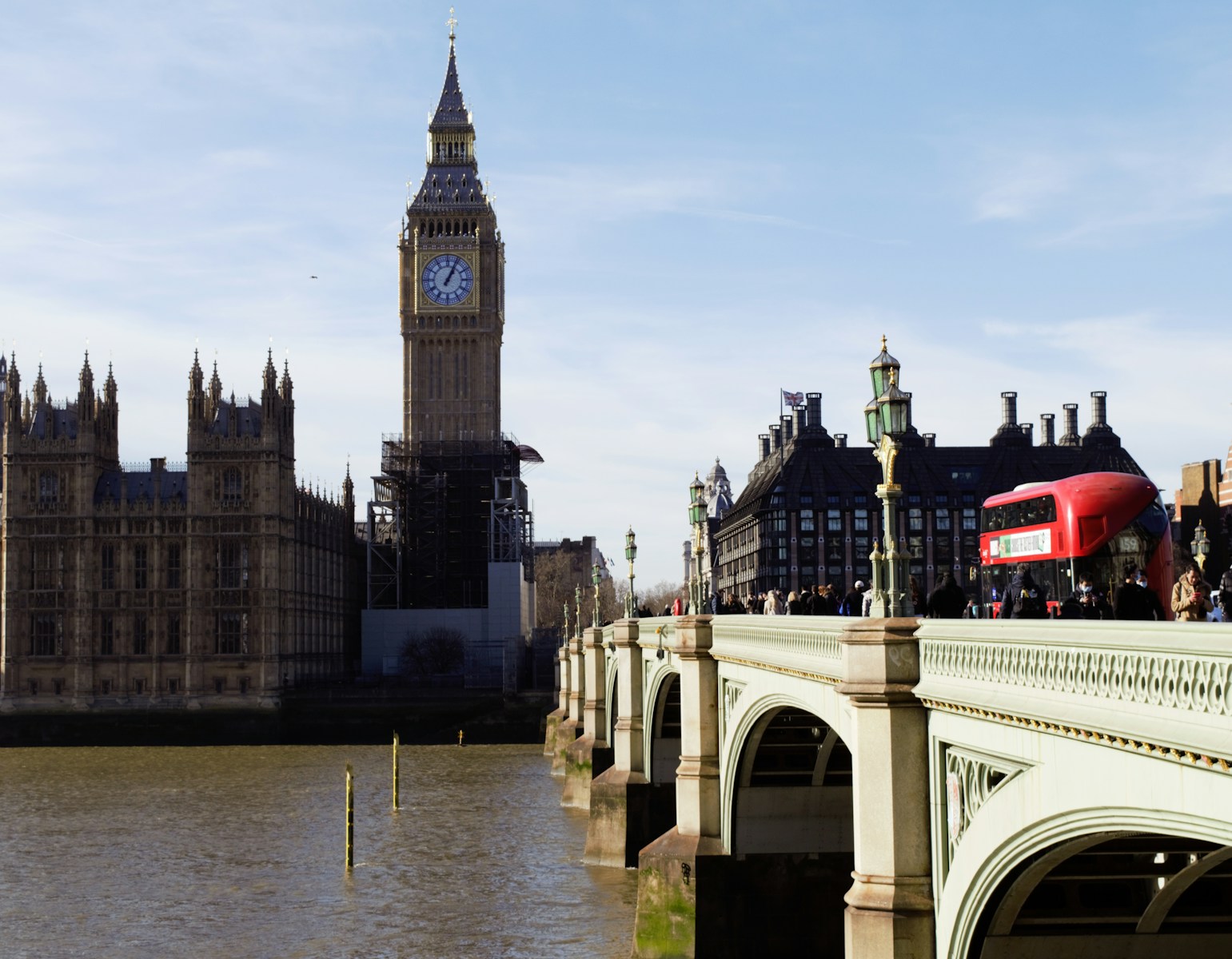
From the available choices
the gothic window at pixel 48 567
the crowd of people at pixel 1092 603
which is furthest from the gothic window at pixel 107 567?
the crowd of people at pixel 1092 603

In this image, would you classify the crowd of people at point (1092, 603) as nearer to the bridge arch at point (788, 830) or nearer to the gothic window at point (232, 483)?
the bridge arch at point (788, 830)

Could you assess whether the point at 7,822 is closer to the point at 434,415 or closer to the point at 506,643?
the point at 506,643

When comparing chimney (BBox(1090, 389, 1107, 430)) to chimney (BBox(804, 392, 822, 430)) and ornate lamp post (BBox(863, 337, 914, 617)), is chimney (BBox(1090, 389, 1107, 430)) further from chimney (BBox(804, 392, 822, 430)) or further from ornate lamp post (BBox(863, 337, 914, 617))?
ornate lamp post (BBox(863, 337, 914, 617))

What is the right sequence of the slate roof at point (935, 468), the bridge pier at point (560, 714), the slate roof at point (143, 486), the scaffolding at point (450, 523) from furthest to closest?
the slate roof at point (935, 468) → the scaffolding at point (450, 523) → the slate roof at point (143, 486) → the bridge pier at point (560, 714)

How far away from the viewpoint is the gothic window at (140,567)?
333 feet

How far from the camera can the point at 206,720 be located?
96.8 m

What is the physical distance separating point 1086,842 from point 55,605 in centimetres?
9490

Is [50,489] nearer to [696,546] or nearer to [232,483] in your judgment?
[232,483]

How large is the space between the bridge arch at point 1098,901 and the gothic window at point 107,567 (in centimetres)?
9156

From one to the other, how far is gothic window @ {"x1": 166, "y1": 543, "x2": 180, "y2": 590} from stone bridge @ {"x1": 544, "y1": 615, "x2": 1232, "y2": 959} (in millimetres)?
75143

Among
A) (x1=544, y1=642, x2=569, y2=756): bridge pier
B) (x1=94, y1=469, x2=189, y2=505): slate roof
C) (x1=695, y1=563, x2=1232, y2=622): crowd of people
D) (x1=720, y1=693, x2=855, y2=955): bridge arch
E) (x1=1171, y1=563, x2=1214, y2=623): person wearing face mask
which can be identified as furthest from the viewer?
(x1=94, y1=469, x2=189, y2=505): slate roof

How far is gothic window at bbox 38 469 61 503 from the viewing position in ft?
333

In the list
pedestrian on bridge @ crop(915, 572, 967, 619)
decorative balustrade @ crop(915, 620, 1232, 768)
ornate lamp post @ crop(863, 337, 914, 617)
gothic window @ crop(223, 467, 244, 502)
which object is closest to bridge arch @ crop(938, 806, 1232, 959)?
decorative balustrade @ crop(915, 620, 1232, 768)

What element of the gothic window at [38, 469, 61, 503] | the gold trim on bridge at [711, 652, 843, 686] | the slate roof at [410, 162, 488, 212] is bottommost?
the gold trim on bridge at [711, 652, 843, 686]
